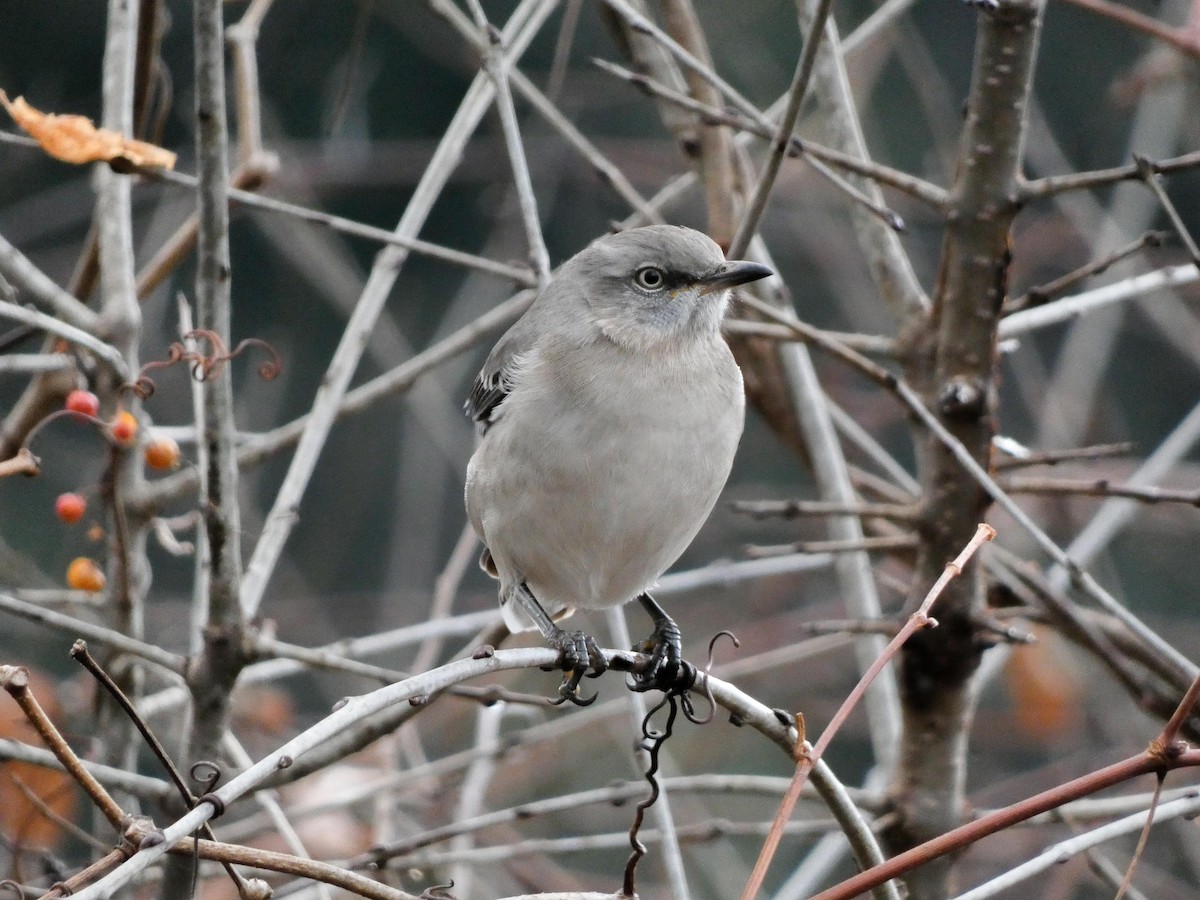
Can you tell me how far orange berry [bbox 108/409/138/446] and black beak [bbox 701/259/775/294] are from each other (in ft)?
4.97

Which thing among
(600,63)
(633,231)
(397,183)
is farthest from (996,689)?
(600,63)

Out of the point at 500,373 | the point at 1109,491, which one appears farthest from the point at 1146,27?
the point at 500,373

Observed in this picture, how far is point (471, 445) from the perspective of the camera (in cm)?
784

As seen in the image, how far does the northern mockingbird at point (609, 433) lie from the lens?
10.7 feet

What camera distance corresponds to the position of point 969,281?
3.17 meters

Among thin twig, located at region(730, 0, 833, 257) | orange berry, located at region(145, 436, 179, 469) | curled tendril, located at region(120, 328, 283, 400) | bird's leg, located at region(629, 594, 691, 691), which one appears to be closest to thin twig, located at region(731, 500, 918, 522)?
bird's leg, located at region(629, 594, 691, 691)

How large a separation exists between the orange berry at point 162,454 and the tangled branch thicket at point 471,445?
0.05m

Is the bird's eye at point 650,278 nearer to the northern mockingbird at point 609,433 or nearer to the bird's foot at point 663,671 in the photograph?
the northern mockingbird at point 609,433

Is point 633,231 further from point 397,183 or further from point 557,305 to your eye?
point 397,183

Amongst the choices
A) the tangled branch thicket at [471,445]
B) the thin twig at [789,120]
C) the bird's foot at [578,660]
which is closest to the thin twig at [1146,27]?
the tangled branch thicket at [471,445]

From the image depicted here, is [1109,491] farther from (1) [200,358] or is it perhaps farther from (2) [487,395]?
(1) [200,358]

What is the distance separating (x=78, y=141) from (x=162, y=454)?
2.49 ft

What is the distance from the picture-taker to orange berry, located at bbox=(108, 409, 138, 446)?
3.07 m

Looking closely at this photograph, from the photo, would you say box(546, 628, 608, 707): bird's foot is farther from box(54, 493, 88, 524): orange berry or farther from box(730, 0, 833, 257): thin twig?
box(54, 493, 88, 524): orange berry
